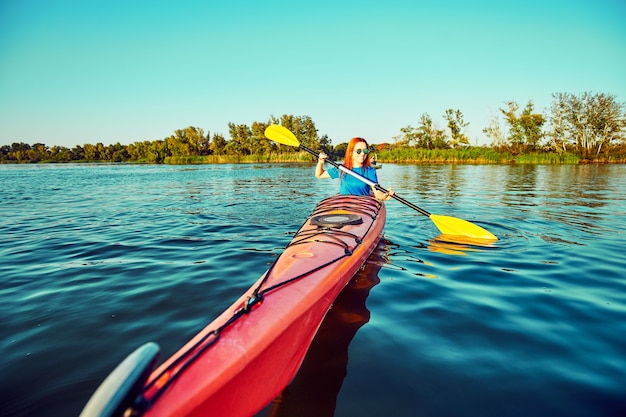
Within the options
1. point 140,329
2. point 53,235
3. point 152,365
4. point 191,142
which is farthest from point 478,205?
point 191,142

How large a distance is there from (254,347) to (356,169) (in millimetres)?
4469

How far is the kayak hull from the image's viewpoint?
1.24 m

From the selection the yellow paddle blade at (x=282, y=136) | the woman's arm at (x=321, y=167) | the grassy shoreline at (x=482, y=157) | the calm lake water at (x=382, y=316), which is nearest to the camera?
the calm lake water at (x=382, y=316)

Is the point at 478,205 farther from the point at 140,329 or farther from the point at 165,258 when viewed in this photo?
the point at 140,329

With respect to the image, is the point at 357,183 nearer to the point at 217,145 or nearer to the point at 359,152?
the point at 359,152

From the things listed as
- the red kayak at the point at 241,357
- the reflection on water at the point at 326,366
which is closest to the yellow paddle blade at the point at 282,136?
the reflection on water at the point at 326,366

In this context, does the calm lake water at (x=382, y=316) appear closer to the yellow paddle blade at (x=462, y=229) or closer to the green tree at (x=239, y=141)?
the yellow paddle blade at (x=462, y=229)

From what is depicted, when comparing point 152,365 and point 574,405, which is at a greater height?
point 152,365

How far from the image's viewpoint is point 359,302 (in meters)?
3.01

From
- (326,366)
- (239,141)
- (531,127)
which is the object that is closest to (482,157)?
(531,127)

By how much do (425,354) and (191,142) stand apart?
72.7 metres

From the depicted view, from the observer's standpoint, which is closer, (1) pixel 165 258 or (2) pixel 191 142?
(1) pixel 165 258

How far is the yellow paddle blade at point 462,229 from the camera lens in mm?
5020

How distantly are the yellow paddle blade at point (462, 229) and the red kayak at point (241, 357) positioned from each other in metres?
3.12
